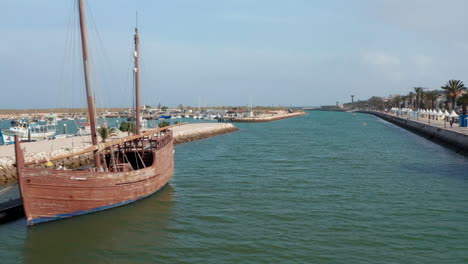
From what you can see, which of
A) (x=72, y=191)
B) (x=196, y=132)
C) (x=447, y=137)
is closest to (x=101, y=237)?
(x=72, y=191)

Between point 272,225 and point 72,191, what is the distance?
331 inches

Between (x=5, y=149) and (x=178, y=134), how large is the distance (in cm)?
2712

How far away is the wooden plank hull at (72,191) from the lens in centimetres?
1394

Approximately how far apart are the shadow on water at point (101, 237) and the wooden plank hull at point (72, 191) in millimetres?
442

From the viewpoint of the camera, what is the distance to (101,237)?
13.9 metres

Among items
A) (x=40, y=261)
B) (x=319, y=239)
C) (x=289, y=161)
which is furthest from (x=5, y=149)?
(x=319, y=239)

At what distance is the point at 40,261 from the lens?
12141 millimetres

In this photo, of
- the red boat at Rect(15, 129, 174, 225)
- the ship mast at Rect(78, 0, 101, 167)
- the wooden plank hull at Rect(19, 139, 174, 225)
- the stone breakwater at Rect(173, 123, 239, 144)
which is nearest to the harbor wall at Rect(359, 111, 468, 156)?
the red boat at Rect(15, 129, 174, 225)

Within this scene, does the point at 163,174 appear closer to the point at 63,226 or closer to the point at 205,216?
the point at 205,216

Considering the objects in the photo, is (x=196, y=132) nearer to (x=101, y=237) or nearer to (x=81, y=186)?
(x=81, y=186)

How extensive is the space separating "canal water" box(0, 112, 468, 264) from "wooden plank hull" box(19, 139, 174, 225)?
463 mm

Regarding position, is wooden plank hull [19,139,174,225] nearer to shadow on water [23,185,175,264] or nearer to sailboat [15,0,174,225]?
sailboat [15,0,174,225]

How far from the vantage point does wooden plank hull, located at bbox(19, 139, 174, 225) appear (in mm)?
13938

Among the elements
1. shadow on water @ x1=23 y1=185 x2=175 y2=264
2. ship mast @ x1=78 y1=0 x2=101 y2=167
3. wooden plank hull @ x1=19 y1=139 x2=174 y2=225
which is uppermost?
ship mast @ x1=78 y1=0 x2=101 y2=167
